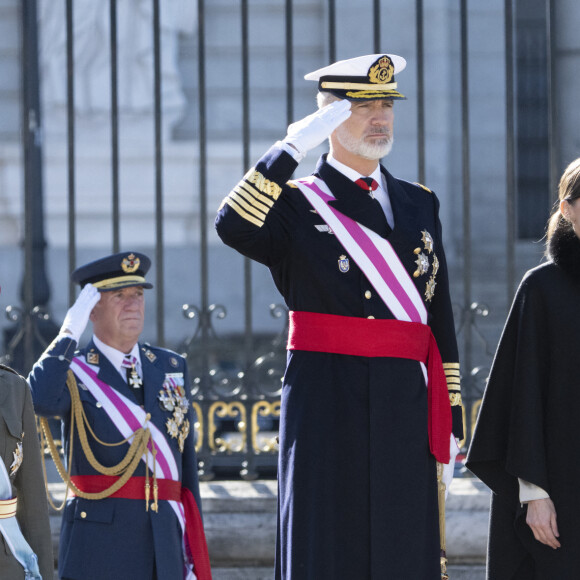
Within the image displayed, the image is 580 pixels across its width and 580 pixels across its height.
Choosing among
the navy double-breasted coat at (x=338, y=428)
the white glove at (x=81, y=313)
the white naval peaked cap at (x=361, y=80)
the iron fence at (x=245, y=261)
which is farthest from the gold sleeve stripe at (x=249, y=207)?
the iron fence at (x=245, y=261)

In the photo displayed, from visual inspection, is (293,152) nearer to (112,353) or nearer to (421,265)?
(421,265)

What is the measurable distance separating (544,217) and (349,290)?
4.81 metres

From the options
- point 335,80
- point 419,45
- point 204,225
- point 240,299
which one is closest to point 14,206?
point 240,299

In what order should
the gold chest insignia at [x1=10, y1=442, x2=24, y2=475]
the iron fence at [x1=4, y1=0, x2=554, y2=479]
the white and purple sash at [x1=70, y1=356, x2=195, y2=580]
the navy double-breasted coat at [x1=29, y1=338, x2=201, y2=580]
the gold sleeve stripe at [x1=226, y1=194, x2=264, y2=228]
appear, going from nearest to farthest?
the gold chest insignia at [x1=10, y1=442, x2=24, y2=475]
the gold sleeve stripe at [x1=226, y1=194, x2=264, y2=228]
the navy double-breasted coat at [x1=29, y1=338, x2=201, y2=580]
the white and purple sash at [x1=70, y1=356, x2=195, y2=580]
the iron fence at [x1=4, y1=0, x2=554, y2=479]

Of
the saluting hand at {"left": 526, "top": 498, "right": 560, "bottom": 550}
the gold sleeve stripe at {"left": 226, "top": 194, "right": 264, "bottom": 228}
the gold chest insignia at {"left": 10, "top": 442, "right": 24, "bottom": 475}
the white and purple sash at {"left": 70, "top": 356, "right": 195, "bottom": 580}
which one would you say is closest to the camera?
the gold chest insignia at {"left": 10, "top": 442, "right": 24, "bottom": 475}

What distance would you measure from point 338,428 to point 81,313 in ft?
4.27

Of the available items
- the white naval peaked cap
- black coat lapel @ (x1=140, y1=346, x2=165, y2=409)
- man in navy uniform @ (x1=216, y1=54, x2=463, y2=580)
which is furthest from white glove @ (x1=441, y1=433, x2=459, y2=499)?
black coat lapel @ (x1=140, y1=346, x2=165, y2=409)

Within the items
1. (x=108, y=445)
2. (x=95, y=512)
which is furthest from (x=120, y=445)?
(x=95, y=512)

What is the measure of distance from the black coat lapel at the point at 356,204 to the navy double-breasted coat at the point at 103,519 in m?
1.20

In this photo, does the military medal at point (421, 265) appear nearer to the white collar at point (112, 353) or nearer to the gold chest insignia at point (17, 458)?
the gold chest insignia at point (17, 458)

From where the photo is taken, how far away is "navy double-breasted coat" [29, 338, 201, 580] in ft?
14.7

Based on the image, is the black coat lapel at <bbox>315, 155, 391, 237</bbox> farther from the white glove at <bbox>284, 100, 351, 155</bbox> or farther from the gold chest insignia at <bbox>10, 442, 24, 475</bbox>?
the gold chest insignia at <bbox>10, 442, 24, 475</bbox>

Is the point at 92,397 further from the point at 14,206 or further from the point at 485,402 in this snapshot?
the point at 14,206

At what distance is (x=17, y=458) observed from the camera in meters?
3.52
